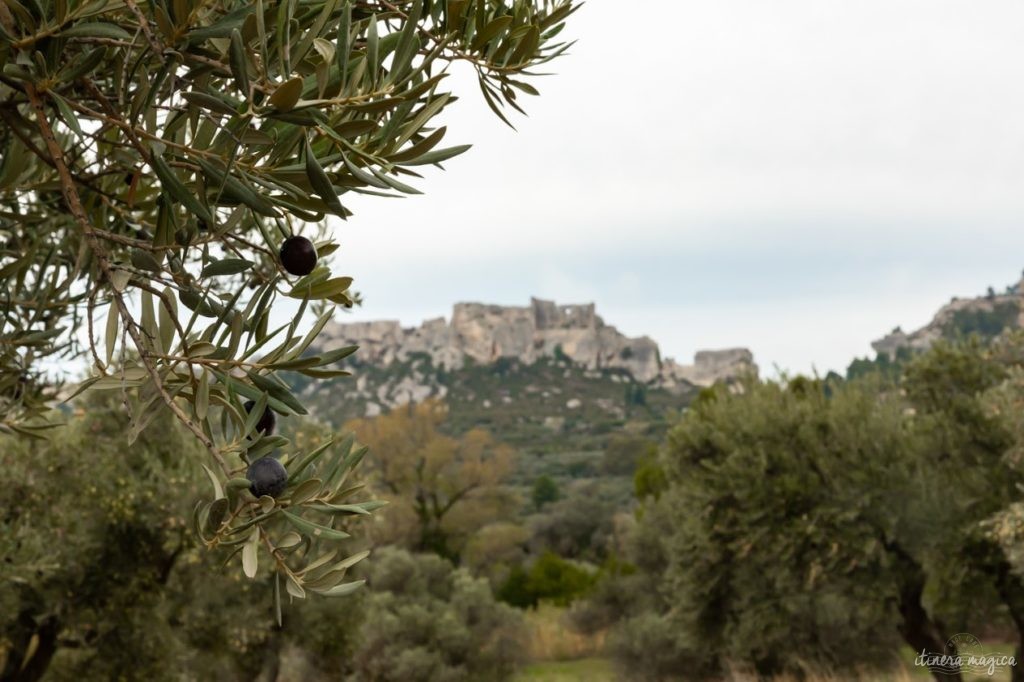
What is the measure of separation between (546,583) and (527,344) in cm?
6066

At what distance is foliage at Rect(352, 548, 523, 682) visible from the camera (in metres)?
18.2

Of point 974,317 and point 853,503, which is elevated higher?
point 974,317

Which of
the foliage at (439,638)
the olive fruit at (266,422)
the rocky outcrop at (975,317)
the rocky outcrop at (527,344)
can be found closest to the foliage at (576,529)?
the foliage at (439,638)

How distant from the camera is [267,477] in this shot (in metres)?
1.46

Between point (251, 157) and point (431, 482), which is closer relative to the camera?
point (251, 157)

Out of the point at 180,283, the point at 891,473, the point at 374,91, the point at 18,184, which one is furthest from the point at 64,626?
the point at 891,473

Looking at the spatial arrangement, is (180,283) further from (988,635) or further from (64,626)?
(988,635)

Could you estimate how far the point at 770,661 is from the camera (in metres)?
16.8

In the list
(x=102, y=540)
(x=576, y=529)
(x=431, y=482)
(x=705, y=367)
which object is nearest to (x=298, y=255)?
(x=102, y=540)

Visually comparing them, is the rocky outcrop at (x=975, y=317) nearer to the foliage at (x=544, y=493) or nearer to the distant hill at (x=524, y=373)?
the distant hill at (x=524, y=373)

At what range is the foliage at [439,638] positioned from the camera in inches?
719

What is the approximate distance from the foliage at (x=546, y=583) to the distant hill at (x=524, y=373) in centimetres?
3425

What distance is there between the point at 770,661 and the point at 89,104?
17156 mm

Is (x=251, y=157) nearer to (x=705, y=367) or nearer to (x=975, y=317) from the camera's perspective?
(x=975, y=317)
